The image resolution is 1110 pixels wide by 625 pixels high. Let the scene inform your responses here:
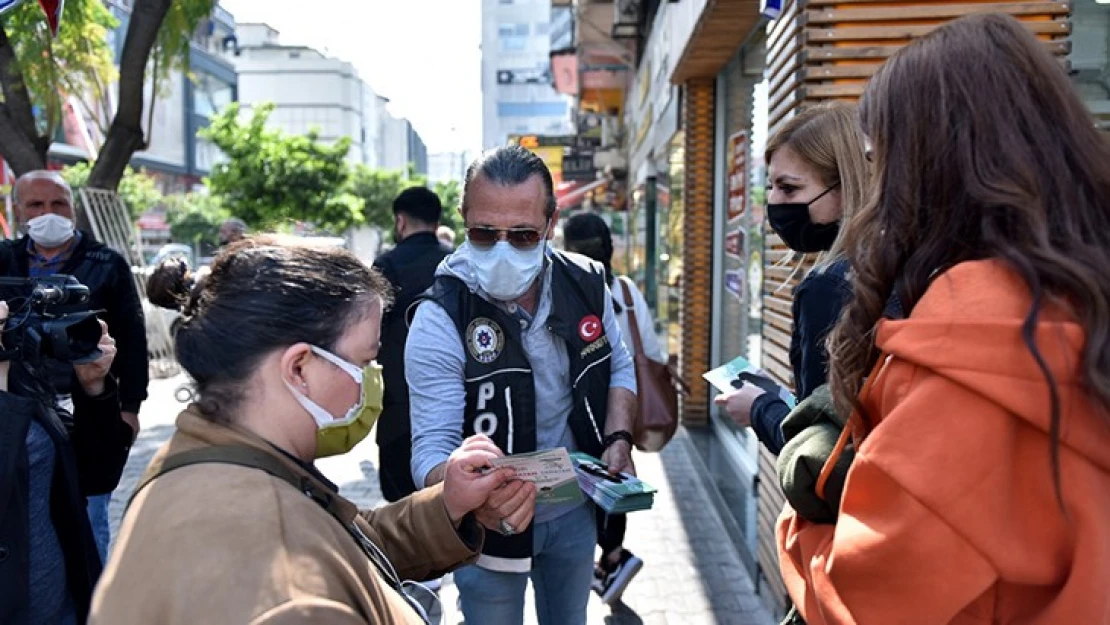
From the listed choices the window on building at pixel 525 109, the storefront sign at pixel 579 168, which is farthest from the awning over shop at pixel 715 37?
the window on building at pixel 525 109

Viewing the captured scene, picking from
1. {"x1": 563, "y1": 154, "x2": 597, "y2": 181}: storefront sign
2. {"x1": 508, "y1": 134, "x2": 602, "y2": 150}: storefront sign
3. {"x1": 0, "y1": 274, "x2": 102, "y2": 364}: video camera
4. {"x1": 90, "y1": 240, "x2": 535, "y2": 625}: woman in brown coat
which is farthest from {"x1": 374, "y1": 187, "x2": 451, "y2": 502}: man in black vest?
{"x1": 508, "y1": 134, "x2": 602, "y2": 150}: storefront sign

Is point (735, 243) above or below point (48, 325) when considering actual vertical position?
above

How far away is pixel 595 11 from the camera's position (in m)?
16.2

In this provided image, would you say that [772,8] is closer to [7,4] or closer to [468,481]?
[468,481]

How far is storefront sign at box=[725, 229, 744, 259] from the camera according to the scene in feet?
22.0

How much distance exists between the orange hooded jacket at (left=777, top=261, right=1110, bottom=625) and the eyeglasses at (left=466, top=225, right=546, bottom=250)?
1357mm

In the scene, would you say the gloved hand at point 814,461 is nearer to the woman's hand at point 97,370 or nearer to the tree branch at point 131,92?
the woman's hand at point 97,370

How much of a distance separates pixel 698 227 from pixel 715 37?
1.97 m

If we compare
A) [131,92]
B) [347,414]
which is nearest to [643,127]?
[131,92]

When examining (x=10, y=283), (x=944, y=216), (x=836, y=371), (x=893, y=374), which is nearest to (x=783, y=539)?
(x=836, y=371)

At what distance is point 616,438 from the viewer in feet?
8.63

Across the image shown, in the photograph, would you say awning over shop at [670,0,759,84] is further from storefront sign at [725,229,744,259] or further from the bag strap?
the bag strap

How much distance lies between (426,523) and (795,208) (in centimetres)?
125

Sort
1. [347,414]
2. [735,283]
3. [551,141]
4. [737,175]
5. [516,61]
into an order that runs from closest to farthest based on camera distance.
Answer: [347,414]
[737,175]
[735,283]
[551,141]
[516,61]
